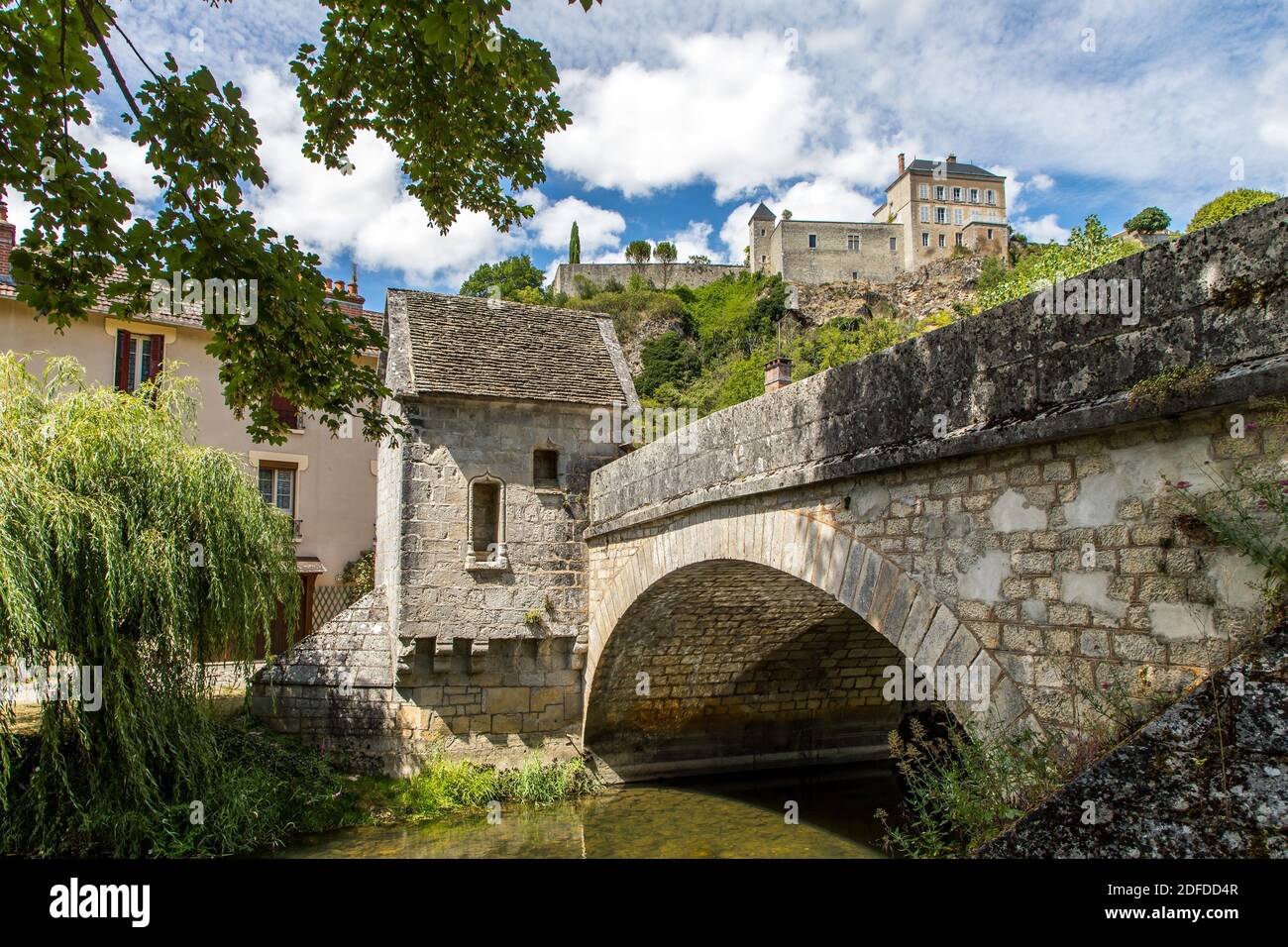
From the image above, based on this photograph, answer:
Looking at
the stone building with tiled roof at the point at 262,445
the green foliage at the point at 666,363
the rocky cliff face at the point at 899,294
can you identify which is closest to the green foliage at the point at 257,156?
the stone building with tiled roof at the point at 262,445

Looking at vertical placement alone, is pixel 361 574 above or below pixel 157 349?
below

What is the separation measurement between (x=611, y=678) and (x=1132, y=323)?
8.64m

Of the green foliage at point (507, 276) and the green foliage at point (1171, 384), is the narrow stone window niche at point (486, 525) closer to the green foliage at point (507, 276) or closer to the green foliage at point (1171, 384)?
the green foliage at point (1171, 384)

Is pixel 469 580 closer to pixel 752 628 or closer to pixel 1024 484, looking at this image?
pixel 752 628

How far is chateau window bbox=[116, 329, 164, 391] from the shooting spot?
579 inches

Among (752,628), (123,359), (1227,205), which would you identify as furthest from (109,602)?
(1227,205)

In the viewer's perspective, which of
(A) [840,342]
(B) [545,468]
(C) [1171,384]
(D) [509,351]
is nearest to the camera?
(C) [1171,384]

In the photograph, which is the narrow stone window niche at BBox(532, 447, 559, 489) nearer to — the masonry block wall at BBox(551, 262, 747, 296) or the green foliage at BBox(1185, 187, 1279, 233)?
the green foliage at BBox(1185, 187, 1279, 233)

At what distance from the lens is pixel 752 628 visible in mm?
10961

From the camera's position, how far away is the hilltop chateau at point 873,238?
5141 centimetres

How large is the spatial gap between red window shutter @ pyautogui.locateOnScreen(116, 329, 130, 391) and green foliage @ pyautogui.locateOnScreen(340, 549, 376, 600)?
15.2 ft

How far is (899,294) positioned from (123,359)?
39.3 meters

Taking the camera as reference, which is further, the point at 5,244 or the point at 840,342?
the point at 840,342

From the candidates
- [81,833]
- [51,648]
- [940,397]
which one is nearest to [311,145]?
[940,397]
